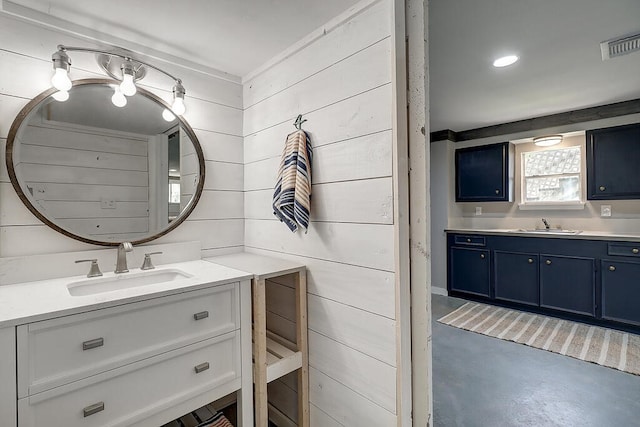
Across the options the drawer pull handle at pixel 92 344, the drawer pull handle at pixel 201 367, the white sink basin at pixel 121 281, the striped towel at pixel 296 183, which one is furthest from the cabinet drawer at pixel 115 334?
the striped towel at pixel 296 183

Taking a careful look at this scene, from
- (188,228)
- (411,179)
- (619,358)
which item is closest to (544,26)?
(411,179)

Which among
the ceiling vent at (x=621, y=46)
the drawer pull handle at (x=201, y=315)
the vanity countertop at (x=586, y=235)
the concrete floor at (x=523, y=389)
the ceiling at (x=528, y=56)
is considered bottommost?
the concrete floor at (x=523, y=389)

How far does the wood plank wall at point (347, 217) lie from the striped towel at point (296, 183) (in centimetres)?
6

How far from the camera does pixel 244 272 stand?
1486mm

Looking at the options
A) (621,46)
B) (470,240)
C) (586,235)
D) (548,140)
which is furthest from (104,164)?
(548,140)

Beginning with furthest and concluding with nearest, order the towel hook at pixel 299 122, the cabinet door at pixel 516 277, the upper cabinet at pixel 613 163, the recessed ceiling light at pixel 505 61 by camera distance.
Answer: the cabinet door at pixel 516 277
the upper cabinet at pixel 613 163
the recessed ceiling light at pixel 505 61
the towel hook at pixel 299 122

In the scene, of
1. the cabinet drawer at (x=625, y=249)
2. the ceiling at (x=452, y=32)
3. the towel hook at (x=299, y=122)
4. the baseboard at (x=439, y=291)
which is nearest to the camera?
the ceiling at (x=452, y=32)

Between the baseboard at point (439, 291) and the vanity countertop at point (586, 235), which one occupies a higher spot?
the vanity countertop at point (586, 235)

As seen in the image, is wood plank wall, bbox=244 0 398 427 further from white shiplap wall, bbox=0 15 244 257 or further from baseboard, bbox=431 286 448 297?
baseboard, bbox=431 286 448 297

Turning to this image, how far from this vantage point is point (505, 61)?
2.15 m

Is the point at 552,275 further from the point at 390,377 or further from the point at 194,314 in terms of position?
the point at 194,314

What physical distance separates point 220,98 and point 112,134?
68 cm

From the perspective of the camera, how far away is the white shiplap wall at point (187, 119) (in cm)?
133

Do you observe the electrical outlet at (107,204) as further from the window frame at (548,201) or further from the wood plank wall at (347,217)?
the window frame at (548,201)
